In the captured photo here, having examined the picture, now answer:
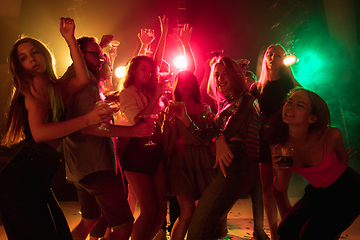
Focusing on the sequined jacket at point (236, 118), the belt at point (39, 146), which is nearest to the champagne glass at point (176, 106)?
the sequined jacket at point (236, 118)

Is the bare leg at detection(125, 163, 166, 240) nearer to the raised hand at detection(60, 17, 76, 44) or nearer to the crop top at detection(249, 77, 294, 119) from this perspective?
the raised hand at detection(60, 17, 76, 44)

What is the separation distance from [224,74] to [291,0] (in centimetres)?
476

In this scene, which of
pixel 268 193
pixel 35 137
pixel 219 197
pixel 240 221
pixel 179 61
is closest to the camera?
pixel 35 137

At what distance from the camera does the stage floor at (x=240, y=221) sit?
2.96 m

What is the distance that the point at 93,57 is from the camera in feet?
6.64

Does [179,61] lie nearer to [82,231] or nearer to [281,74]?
[281,74]

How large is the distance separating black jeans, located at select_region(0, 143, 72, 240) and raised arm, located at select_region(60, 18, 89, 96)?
49 centimetres

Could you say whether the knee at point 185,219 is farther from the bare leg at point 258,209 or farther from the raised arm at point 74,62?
the raised arm at point 74,62

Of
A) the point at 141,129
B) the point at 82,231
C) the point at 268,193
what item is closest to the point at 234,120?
the point at 141,129

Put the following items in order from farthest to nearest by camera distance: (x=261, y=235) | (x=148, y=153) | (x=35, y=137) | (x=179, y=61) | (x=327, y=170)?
1. (x=179, y=61)
2. (x=261, y=235)
3. (x=148, y=153)
4. (x=327, y=170)
5. (x=35, y=137)

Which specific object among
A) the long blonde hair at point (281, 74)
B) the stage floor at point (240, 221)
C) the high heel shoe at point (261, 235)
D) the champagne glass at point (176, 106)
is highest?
the long blonde hair at point (281, 74)

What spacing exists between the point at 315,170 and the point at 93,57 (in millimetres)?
2012

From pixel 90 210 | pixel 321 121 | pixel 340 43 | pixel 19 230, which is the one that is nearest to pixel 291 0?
pixel 340 43

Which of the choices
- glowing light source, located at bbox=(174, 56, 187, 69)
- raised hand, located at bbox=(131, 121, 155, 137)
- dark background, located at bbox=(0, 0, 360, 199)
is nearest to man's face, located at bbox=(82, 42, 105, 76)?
raised hand, located at bbox=(131, 121, 155, 137)
